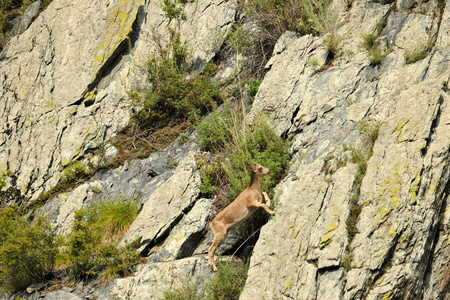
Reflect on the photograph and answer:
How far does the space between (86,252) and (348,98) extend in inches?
225

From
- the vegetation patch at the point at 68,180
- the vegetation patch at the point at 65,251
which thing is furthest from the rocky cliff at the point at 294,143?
the vegetation patch at the point at 65,251

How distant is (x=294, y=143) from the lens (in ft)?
34.9

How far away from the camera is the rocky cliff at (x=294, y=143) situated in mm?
7773

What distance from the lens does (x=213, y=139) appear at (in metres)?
11.9

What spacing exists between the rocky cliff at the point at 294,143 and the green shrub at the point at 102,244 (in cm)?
30

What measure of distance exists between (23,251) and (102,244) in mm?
1481

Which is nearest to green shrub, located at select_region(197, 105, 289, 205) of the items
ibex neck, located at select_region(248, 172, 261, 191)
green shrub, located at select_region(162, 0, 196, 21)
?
ibex neck, located at select_region(248, 172, 261, 191)

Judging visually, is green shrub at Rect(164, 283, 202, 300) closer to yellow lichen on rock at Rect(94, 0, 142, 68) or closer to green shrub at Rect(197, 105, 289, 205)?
green shrub at Rect(197, 105, 289, 205)

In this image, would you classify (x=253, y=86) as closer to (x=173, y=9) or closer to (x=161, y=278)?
(x=173, y=9)

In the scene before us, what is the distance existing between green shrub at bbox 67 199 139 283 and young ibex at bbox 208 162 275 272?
1657 millimetres

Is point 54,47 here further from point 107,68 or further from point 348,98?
point 348,98

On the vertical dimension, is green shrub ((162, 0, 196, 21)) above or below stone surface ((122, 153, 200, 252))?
above

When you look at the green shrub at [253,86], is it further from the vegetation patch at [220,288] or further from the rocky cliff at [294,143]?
the vegetation patch at [220,288]

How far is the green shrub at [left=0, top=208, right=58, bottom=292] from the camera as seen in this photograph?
421 inches
